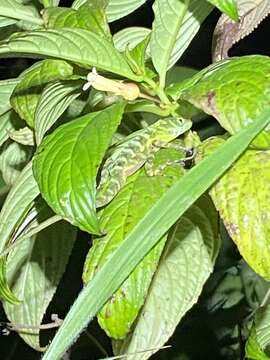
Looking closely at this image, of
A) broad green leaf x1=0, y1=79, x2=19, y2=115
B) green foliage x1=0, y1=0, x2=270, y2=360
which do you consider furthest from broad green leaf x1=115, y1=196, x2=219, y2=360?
broad green leaf x1=0, y1=79, x2=19, y2=115

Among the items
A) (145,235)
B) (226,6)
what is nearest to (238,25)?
(226,6)

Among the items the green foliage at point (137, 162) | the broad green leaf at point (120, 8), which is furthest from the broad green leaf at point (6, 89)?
the broad green leaf at point (120, 8)

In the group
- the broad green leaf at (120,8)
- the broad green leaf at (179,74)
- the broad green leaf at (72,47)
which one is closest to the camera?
the broad green leaf at (72,47)

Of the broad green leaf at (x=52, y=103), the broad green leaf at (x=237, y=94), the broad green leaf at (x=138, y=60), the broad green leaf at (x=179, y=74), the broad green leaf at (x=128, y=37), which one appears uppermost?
the broad green leaf at (x=138, y=60)

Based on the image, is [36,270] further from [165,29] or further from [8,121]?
[165,29]

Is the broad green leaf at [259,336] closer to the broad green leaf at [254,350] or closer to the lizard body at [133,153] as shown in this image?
the broad green leaf at [254,350]

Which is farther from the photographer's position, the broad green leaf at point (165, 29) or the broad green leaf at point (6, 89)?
the broad green leaf at point (6, 89)
